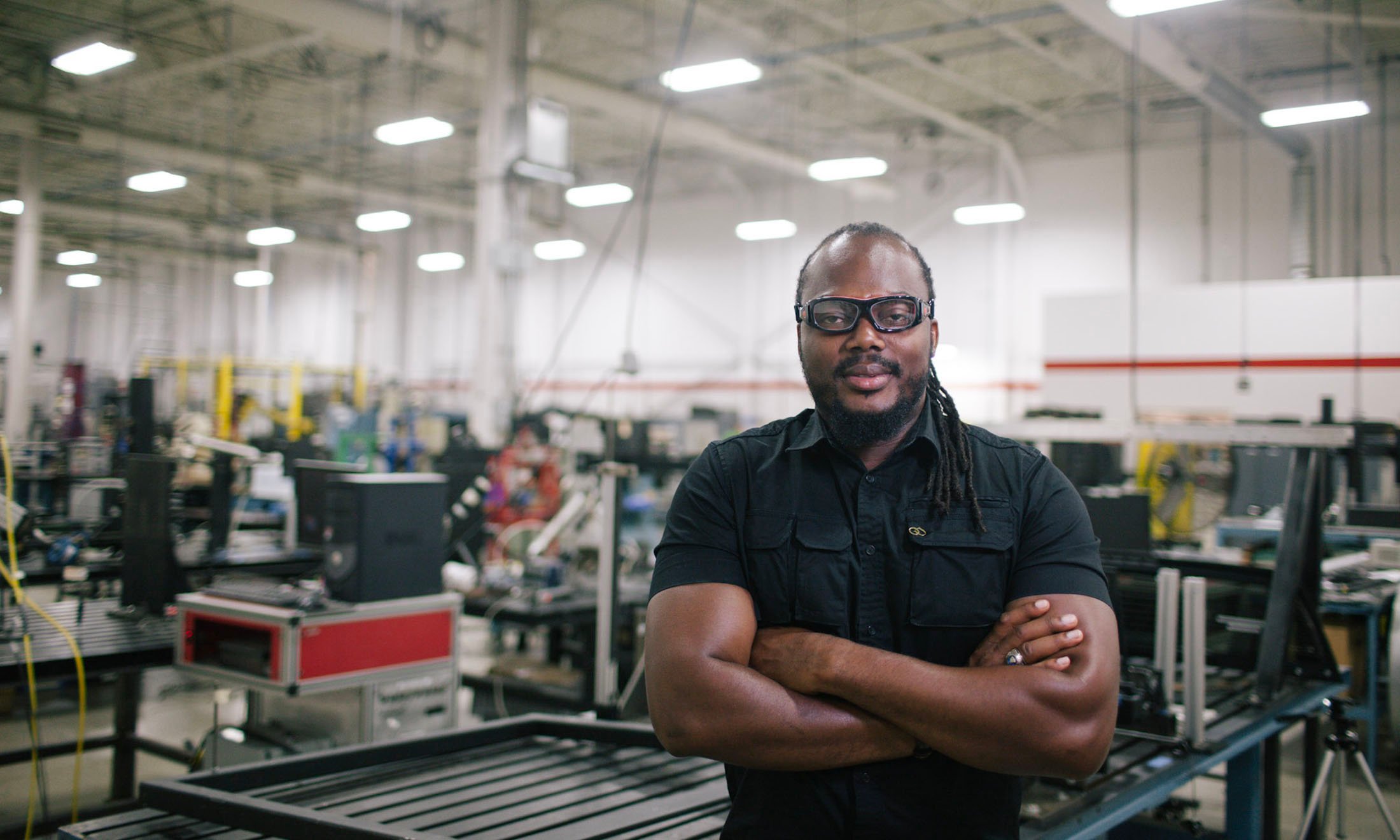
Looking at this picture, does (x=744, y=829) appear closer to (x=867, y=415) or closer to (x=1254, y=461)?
(x=867, y=415)

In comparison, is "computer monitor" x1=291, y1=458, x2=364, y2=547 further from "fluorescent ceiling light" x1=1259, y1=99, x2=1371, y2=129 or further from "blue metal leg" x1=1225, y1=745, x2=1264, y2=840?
"fluorescent ceiling light" x1=1259, y1=99, x2=1371, y2=129

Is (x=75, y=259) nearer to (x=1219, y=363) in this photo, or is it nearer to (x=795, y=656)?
(x=1219, y=363)

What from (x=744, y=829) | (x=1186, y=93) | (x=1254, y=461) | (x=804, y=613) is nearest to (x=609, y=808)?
(x=744, y=829)

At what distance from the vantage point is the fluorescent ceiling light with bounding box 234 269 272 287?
14.9 m

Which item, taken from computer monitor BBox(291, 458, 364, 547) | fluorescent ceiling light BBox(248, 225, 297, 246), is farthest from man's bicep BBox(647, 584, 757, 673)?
fluorescent ceiling light BBox(248, 225, 297, 246)

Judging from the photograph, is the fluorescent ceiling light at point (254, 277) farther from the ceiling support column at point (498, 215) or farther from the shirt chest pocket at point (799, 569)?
the shirt chest pocket at point (799, 569)

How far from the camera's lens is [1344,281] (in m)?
8.07

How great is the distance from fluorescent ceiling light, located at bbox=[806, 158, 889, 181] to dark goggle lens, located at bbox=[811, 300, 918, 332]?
806 cm

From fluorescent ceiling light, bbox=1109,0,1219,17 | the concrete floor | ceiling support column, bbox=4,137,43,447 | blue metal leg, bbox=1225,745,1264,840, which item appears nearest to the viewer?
blue metal leg, bbox=1225,745,1264,840

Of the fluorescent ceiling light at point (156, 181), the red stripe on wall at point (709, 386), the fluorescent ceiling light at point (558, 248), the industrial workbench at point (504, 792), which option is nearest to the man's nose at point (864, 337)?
the industrial workbench at point (504, 792)

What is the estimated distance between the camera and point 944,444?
4.87 ft

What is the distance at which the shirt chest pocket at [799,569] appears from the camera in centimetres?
140

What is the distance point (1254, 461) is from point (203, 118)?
1274 cm

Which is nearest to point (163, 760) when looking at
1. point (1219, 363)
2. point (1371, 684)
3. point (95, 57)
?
point (95, 57)
